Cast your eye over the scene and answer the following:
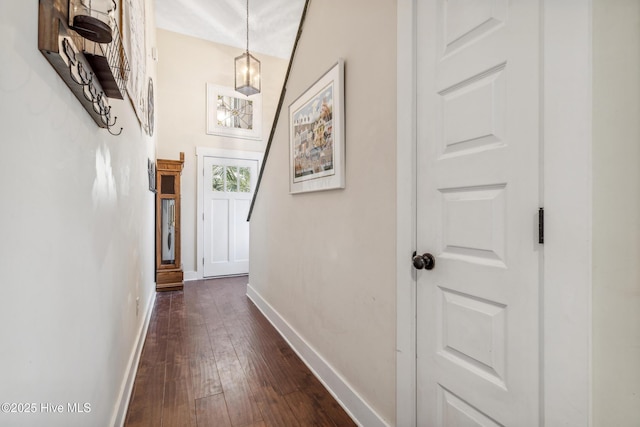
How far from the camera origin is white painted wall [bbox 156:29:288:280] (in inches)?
173

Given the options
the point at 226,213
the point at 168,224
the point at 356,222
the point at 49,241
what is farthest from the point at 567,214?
the point at 226,213

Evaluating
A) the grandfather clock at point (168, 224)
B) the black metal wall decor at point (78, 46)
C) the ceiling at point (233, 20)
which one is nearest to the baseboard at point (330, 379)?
the black metal wall decor at point (78, 46)

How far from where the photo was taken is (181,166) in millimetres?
4129

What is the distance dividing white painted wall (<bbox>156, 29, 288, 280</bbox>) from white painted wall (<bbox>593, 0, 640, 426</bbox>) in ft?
15.2

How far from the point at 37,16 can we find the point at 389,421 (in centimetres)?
171

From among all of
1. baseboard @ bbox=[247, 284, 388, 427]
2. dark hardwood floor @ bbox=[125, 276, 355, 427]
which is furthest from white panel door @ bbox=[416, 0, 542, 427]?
dark hardwood floor @ bbox=[125, 276, 355, 427]

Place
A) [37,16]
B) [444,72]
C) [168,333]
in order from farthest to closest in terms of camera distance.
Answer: [168,333] → [444,72] → [37,16]

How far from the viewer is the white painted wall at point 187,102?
14.4ft

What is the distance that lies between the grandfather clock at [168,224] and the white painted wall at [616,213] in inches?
163

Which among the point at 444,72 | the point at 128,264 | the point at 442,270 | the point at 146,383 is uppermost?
the point at 444,72

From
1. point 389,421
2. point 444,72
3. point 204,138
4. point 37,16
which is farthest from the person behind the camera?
point 204,138

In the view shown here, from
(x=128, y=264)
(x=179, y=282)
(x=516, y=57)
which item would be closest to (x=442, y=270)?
(x=516, y=57)

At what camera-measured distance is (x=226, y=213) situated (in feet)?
15.7

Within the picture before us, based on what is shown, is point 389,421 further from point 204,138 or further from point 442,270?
point 204,138
